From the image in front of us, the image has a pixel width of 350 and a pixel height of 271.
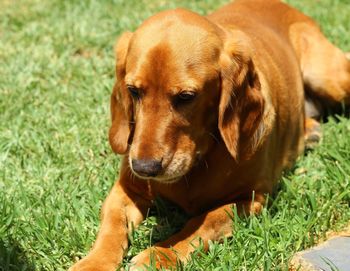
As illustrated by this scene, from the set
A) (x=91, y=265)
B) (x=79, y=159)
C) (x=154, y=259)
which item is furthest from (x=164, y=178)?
(x=79, y=159)

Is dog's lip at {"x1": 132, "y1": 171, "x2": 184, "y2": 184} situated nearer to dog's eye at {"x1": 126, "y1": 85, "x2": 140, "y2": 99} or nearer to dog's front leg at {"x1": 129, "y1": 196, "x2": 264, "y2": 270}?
dog's front leg at {"x1": 129, "y1": 196, "x2": 264, "y2": 270}

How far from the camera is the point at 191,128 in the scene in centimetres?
382

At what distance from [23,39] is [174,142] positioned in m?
3.54

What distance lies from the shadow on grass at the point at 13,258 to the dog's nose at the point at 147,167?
815 millimetres

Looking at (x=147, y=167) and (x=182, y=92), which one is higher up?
(x=182, y=92)

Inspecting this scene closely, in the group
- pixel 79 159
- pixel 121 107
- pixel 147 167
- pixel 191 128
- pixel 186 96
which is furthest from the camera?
pixel 79 159

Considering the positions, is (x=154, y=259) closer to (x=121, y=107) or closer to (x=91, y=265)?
(x=91, y=265)

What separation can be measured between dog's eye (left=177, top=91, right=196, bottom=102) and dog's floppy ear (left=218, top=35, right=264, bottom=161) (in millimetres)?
234

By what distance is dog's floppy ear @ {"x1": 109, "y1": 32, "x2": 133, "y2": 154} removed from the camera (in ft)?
13.5

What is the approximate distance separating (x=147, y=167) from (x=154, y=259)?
480mm

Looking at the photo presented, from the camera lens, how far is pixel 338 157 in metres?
4.80

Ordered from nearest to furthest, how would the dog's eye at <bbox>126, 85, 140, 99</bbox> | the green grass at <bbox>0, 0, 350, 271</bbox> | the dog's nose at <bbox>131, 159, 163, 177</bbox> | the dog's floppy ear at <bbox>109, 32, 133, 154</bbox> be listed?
1. the dog's nose at <bbox>131, 159, 163, 177</bbox>
2. the dog's eye at <bbox>126, 85, 140, 99</bbox>
3. the green grass at <bbox>0, 0, 350, 271</bbox>
4. the dog's floppy ear at <bbox>109, 32, 133, 154</bbox>

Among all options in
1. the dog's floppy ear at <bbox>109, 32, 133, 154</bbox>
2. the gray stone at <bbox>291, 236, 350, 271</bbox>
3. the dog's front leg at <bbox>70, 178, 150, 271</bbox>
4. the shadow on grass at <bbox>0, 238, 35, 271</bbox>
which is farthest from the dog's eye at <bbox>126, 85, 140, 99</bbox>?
the gray stone at <bbox>291, 236, 350, 271</bbox>

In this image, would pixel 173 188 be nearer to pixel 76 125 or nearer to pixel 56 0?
pixel 76 125
